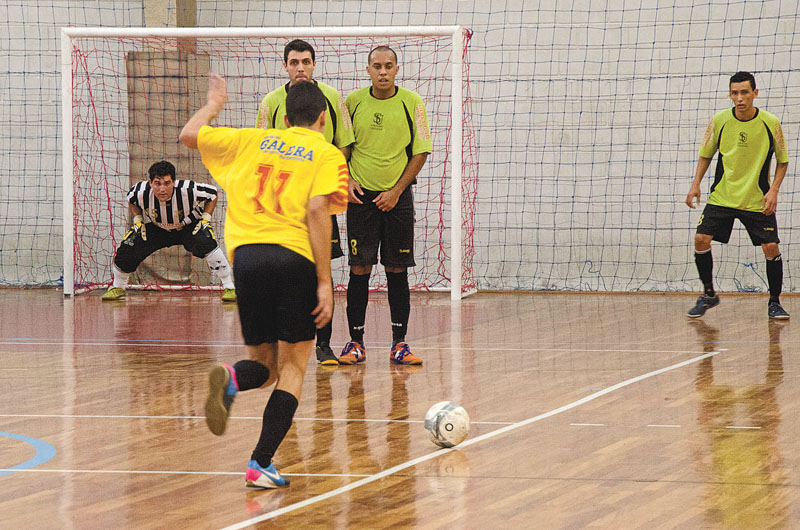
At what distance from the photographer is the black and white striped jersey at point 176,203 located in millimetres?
10352

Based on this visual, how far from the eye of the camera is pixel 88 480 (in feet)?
12.4

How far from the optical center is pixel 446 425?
422 cm

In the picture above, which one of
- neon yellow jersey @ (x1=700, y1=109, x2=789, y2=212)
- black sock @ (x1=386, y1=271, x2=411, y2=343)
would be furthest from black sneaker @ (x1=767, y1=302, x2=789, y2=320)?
black sock @ (x1=386, y1=271, x2=411, y2=343)

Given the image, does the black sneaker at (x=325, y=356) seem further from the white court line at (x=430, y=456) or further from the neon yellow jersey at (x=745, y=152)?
the neon yellow jersey at (x=745, y=152)

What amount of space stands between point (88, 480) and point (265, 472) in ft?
2.14

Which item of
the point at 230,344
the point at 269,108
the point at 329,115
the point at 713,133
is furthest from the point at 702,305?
the point at 269,108

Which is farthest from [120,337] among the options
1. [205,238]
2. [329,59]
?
[329,59]

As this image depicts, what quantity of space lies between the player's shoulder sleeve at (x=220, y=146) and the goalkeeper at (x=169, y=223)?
255 inches

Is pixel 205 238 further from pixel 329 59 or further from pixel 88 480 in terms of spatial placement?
pixel 88 480

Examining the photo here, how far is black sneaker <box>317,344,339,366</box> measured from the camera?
639cm

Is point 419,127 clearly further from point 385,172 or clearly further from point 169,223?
point 169,223

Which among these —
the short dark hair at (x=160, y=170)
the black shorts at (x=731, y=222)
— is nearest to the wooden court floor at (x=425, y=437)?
the black shorts at (x=731, y=222)

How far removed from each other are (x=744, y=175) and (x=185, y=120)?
6.14m

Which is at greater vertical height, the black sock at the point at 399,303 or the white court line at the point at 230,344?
the black sock at the point at 399,303
